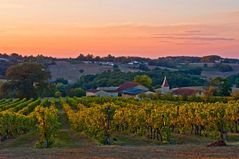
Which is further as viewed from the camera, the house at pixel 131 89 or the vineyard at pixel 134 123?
the house at pixel 131 89

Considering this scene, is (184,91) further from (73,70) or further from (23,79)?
(73,70)

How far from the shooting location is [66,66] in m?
190

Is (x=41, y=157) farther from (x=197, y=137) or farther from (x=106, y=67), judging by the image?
(x=106, y=67)

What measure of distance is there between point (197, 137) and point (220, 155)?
52.7 ft

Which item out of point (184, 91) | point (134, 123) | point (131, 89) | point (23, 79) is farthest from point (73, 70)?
point (134, 123)

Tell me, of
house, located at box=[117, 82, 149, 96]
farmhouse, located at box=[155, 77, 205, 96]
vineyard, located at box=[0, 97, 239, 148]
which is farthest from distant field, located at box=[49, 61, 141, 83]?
vineyard, located at box=[0, 97, 239, 148]

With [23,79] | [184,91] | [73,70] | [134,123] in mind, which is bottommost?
[184,91]

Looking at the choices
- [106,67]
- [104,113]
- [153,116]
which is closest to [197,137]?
[153,116]

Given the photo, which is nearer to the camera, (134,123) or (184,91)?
(134,123)

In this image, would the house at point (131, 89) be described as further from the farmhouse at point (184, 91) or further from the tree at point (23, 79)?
the tree at point (23, 79)

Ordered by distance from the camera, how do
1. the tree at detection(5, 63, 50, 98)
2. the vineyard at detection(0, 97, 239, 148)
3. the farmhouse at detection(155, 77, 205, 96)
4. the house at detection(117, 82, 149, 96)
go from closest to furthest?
the vineyard at detection(0, 97, 239, 148)
the farmhouse at detection(155, 77, 205, 96)
the tree at detection(5, 63, 50, 98)
the house at detection(117, 82, 149, 96)

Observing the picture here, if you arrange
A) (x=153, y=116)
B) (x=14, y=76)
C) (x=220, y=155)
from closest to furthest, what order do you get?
(x=220, y=155), (x=153, y=116), (x=14, y=76)

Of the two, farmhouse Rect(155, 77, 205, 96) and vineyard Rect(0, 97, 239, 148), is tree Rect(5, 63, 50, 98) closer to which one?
farmhouse Rect(155, 77, 205, 96)

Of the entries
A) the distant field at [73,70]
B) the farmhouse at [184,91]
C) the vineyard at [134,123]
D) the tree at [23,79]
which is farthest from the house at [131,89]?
the vineyard at [134,123]
